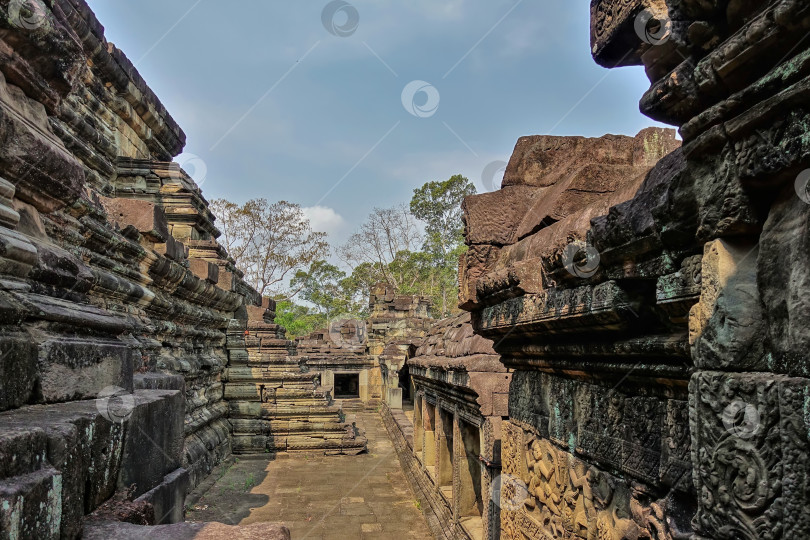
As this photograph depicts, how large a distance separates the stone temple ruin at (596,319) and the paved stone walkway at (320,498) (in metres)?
2.25

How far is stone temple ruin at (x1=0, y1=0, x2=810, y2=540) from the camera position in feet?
3.71

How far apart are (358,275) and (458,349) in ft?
105

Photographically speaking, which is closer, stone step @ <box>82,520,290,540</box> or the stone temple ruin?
the stone temple ruin

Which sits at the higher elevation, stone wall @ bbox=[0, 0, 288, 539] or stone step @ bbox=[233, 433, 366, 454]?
stone wall @ bbox=[0, 0, 288, 539]

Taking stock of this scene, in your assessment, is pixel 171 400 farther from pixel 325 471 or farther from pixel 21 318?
pixel 325 471

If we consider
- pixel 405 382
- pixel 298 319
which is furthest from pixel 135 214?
pixel 298 319

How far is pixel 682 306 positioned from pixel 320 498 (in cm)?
685

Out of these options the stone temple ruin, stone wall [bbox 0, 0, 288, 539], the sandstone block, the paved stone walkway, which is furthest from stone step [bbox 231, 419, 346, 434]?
stone wall [bbox 0, 0, 288, 539]

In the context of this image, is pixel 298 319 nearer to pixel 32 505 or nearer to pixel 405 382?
pixel 405 382

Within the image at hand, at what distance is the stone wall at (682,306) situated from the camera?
1092 mm

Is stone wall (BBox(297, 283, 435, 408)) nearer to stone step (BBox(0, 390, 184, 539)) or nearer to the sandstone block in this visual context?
the sandstone block

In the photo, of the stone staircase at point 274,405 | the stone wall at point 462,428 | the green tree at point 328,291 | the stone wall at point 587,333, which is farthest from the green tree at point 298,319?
the stone wall at point 587,333

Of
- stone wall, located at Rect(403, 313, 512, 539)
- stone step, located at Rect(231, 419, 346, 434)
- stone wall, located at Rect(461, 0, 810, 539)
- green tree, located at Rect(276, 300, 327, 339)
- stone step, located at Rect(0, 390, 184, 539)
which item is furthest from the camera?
green tree, located at Rect(276, 300, 327, 339)

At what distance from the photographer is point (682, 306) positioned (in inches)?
60.2
